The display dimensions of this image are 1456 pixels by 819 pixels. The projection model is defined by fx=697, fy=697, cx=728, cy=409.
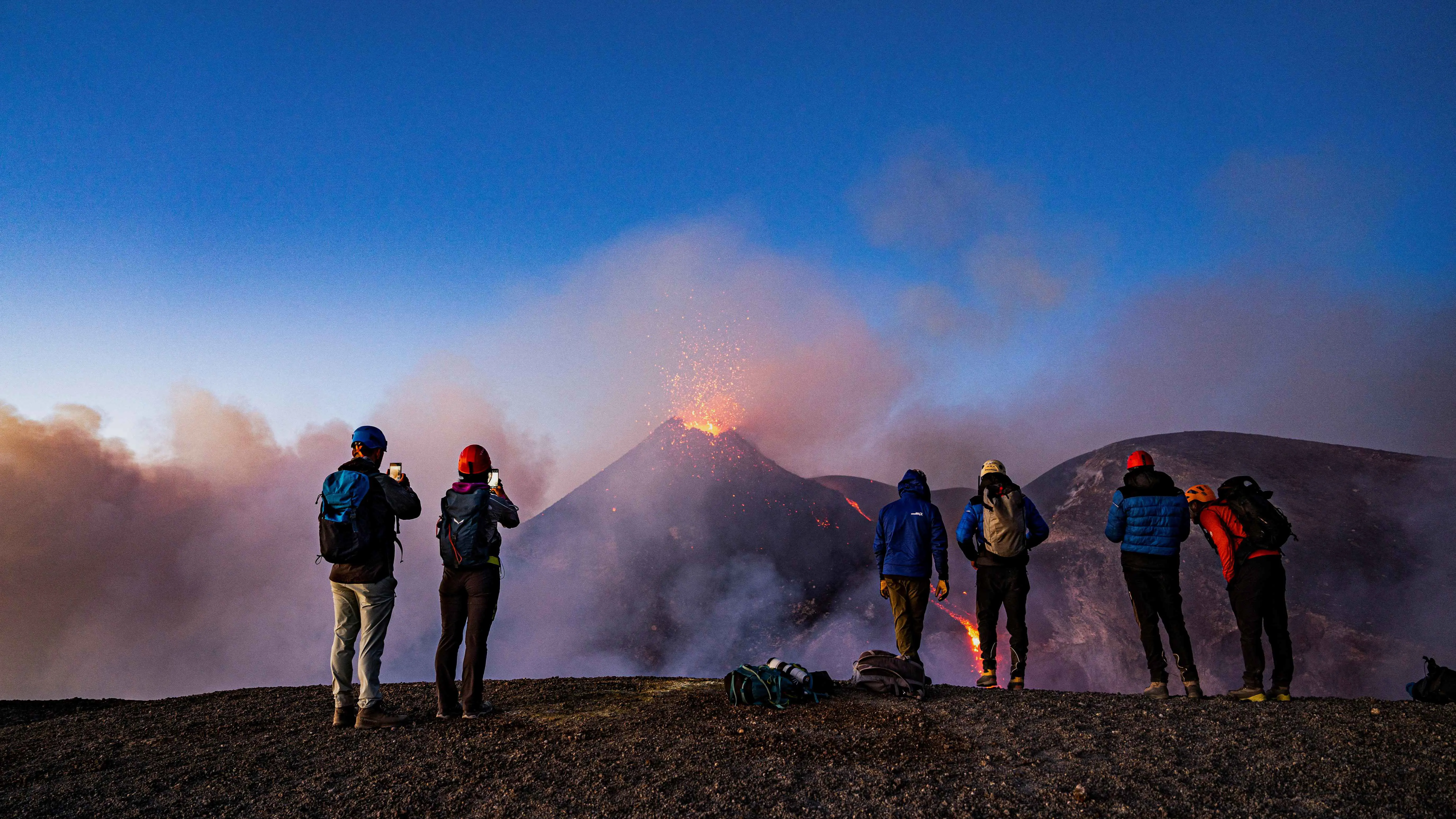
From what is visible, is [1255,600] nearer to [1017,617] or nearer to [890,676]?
[1017,617]

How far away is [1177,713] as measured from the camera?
21.2 feet

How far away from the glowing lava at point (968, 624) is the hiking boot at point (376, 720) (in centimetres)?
2397

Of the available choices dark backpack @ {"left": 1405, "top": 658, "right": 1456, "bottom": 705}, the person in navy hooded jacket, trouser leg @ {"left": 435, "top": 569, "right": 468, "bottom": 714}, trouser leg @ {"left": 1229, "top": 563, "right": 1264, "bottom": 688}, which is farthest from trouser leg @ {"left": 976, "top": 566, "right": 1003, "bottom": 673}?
trouser leg @ {"left": 435, "top": 569, "right": 468, "bottom": 714}

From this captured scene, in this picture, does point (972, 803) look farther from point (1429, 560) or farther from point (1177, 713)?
point (1429, 560)

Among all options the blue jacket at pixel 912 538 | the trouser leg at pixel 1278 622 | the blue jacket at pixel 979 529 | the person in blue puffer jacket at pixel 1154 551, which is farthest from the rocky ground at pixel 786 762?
the blue jacket at pixel 979 529

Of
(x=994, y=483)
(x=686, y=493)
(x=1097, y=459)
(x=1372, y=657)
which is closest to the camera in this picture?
(x=994, y=483)

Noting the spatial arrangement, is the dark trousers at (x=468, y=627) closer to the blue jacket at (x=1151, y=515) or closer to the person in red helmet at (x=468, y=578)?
the person in red helmet at (x=468, y=578)

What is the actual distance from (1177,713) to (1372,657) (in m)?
19.8

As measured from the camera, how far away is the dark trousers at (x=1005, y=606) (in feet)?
30.4

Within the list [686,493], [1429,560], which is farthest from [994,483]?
[686,493]

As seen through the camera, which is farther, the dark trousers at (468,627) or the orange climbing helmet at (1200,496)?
the orange climbing helmet at (1200,496)

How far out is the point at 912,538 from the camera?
941cm

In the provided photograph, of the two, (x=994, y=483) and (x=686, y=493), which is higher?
(x=686, y=493)

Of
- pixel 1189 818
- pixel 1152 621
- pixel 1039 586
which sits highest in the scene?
pixel 1039 586
